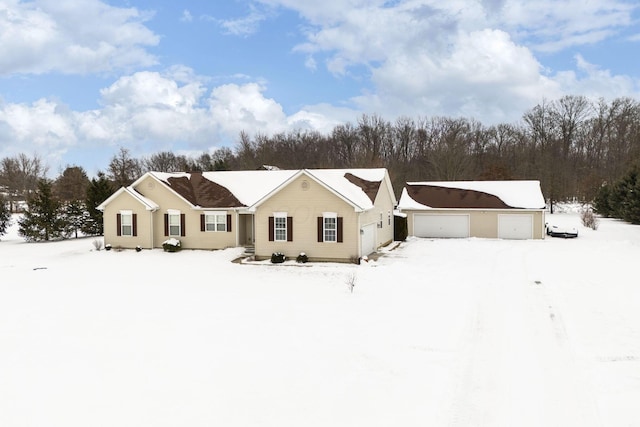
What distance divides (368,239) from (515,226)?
13091 millimetres

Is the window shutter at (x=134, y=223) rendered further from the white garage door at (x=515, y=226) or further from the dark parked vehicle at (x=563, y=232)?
the dark parked vehicle at (x=563, y=232)

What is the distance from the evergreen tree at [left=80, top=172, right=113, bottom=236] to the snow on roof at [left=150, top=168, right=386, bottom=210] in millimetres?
9376

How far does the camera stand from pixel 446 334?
11.2 m

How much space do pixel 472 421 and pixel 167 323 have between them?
8289mm

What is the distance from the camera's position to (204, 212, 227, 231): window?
27312 mm

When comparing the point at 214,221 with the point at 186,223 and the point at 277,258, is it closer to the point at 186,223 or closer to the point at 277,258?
the point at 186,223

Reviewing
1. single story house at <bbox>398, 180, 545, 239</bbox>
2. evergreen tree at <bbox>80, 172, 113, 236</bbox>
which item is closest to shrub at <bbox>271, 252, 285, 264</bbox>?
single story house at <bbox>398, 180, 545, 239</bbox>

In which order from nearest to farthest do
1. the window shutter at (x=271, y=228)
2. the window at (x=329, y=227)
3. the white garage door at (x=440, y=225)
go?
the window at (x=329, y=227), the window shutter at (x=271, y=228), the white garage door at (x=440, y=225)

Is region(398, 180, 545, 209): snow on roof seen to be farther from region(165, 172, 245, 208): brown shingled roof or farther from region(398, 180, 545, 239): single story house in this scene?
region(165, 172, 245, 208): brown shingled roof

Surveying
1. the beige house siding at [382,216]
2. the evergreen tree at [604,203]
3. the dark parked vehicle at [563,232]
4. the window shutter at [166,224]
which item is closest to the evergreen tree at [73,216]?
the window shutter at [166,224]

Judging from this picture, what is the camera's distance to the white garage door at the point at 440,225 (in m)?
32.7

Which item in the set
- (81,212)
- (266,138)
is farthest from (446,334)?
(266,138)

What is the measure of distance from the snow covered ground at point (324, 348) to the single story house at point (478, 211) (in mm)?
12268

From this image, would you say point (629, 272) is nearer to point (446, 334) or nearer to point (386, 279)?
point (386, 279)
